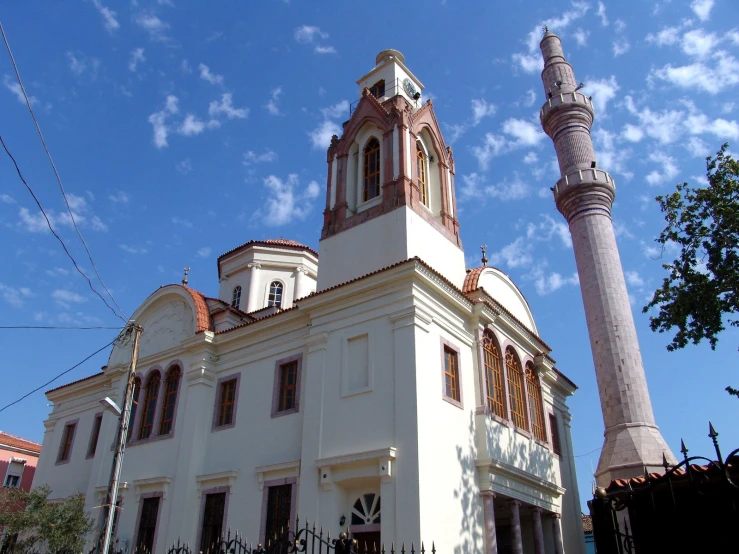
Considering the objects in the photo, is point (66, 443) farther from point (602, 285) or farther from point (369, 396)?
point (602, 285)

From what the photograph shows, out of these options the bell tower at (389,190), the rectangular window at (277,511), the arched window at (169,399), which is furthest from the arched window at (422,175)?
the arched window at (169,399)

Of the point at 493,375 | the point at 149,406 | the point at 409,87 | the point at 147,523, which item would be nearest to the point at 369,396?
the point at 493,375

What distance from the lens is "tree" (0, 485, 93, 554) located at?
16.7m

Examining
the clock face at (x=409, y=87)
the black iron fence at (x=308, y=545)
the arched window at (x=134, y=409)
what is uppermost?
the clock face at (x=409, y=87)

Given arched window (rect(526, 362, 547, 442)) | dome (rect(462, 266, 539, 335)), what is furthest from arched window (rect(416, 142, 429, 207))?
arched window (rect(526, 362, 547, 442))

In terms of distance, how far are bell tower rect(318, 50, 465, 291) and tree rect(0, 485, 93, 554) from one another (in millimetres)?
9643

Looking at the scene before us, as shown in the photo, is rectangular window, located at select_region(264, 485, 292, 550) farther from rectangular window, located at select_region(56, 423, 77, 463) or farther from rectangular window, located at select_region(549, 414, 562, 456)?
rectangular window, located at select_region(56, 423, 77, 463)

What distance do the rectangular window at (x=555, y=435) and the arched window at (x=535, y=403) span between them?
1503mm

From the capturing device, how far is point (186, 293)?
20312 millimetres

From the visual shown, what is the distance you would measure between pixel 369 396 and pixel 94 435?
13.4 meters

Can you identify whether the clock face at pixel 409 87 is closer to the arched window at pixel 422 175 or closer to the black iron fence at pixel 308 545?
the arched window at pixel 422 175

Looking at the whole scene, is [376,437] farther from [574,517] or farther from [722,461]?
[574,517]

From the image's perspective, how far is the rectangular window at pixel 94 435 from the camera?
21781 mm

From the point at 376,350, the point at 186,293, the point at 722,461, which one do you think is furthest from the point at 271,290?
the point at 722,461
